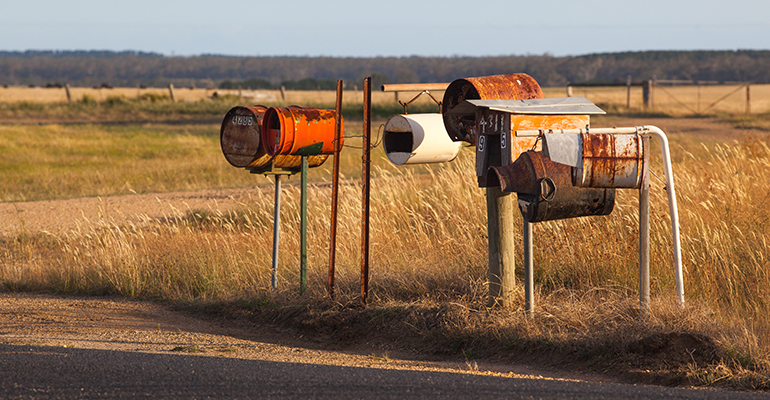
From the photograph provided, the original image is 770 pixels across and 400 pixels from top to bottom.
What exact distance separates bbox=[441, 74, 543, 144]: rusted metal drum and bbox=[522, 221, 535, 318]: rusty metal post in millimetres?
874

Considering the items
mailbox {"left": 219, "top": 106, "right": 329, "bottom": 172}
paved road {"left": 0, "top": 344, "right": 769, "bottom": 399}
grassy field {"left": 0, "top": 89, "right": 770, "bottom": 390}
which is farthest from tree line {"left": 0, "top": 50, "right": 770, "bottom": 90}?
paved road {"left": 0, "top": 344, "right": 769, "bottom": 399}

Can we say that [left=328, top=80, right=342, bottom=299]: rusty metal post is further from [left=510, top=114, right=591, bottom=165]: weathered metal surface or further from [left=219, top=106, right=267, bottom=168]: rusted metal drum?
[left=510, top=114, right=591, bottom=165]: weathered metal surface

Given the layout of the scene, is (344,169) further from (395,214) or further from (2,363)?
(2,363)

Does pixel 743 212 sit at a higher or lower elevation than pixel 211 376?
higher

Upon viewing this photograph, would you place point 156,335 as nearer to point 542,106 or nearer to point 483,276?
point 483,276

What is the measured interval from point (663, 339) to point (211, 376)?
2.57 metres

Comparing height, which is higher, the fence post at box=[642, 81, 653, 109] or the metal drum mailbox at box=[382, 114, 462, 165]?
the fence post at box=[642, 81, 653, 109]

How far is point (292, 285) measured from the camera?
5988 mm

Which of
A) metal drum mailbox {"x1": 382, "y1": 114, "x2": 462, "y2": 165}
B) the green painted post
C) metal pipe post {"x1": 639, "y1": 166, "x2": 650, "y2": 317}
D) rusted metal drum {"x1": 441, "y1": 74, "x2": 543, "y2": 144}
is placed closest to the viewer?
metal pipe post {"x1": 639, "y1": 166, "x2": 650, "y2": 317}

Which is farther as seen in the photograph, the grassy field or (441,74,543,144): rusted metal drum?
(441,74,543,144): rusted metal drum

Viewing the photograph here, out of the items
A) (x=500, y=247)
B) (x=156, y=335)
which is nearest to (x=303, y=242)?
(x=156, y=335)

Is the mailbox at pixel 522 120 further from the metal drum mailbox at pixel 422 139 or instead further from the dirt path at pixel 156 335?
the dirt path at pixel 156 335

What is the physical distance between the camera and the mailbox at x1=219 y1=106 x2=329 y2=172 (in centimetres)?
579

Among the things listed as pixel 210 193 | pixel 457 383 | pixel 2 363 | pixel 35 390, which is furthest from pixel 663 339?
pixel 210 193
